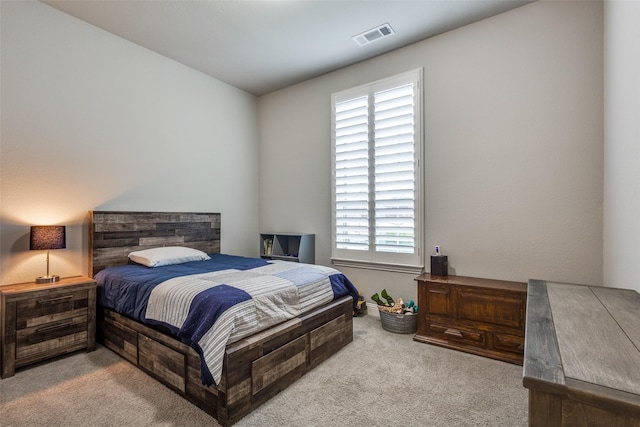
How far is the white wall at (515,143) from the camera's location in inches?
97.3

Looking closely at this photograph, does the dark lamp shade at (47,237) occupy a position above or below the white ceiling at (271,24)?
below

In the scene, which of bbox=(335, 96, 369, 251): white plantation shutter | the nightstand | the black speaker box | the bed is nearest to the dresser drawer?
the black speaker box

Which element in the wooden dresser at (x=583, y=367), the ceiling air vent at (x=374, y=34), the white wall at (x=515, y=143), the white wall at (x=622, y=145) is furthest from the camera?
the ceiling air vent at (x=374, y=34)

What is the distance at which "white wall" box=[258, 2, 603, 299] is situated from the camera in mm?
2473

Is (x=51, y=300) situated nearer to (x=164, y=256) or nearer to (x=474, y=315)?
(x=164, y=256)

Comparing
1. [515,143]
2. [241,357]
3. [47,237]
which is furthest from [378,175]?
[47,237]

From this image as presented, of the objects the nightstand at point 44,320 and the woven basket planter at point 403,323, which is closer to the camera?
the nightstand at point 44,320

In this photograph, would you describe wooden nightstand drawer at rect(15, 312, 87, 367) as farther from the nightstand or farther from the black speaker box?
the black speaker box

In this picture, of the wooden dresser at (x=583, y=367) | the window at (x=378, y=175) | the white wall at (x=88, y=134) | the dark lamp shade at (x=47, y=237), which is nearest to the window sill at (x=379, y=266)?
the window at (x=378, y=175)

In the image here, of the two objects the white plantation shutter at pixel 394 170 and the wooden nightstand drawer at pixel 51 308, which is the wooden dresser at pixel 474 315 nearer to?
the white plantation shutter at pixel 394 170

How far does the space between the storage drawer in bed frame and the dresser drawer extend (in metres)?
0.85

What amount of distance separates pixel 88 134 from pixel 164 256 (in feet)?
4.64

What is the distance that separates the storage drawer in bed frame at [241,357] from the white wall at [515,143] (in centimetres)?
135

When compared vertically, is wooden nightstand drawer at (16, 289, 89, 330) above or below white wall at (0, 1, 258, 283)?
below
